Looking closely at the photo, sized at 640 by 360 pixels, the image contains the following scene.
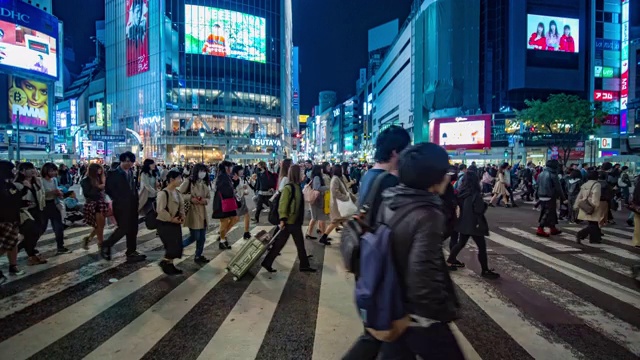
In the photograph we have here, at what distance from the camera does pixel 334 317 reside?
4398mm

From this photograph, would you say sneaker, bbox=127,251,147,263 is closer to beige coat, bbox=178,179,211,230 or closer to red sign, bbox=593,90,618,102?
beige coat, bbox=178,179,211,230

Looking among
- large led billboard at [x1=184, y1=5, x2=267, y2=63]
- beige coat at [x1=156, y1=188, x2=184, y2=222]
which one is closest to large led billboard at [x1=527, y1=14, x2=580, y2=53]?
large led billboard at [x1=184, y1=5, x2=267, y2=63]

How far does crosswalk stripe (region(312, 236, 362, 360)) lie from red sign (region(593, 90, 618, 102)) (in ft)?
215

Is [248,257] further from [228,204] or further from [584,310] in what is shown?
[584,310]

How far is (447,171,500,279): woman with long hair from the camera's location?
5.95 m

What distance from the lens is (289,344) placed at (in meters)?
3.74

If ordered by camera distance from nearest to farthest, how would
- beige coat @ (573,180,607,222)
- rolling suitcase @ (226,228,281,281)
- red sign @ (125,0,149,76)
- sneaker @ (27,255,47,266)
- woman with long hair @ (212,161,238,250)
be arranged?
rolling suitcase @ (226,228,281,281) → sneaker @ (27,255,47,266) → woman with long hair @ (212,161,238,250) → beige coat @ (573,180,607,222) → red sign @ (125,0,149,76)

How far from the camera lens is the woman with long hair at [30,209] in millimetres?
6354

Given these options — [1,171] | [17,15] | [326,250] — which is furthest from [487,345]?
[17,15]

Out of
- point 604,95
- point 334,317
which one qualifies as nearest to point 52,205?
point 334,317

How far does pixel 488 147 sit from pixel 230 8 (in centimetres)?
4818

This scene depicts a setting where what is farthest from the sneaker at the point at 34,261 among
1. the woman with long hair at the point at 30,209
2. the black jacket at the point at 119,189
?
the black jacket at the point at 119,189

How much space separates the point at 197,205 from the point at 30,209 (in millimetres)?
2810

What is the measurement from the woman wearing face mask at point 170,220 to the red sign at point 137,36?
68.2 m
